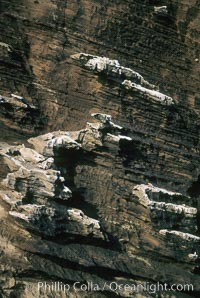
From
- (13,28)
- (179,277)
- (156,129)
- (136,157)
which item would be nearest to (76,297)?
(179,277)

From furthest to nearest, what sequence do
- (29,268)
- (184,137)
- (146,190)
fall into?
1. (184,137)
2. (146,190)
3. (29,268)

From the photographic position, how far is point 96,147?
1289 cm

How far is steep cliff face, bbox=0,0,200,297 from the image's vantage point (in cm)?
1230

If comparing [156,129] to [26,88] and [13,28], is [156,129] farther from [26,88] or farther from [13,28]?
[13,28]

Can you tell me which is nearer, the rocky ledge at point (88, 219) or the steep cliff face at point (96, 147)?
the rocky ledge at point (88, 219)

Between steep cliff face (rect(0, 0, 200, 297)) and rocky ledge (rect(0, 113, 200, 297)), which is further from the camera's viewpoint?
steep cliff face (rect(0, 0, 200, 297))

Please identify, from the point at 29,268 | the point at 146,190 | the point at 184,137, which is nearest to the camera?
the point at 29,268

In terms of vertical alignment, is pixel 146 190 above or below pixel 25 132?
below

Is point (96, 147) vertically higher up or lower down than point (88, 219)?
higher up

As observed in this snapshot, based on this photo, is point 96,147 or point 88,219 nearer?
point 88,219

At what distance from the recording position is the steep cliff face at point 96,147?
40.3 feet

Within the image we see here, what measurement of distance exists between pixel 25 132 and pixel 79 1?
11.6ft

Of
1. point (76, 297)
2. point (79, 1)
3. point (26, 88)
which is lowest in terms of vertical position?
point (76, 297)

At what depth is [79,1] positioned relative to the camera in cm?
1341
